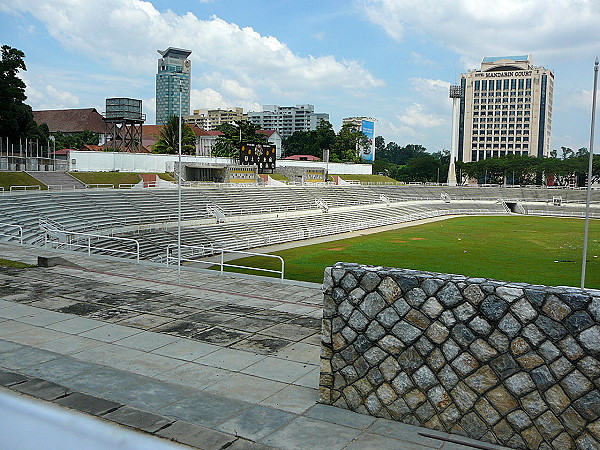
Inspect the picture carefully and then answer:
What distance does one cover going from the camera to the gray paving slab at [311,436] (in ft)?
18.7

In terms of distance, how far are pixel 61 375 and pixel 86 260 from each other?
10.6 metres

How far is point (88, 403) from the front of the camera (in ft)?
21.4

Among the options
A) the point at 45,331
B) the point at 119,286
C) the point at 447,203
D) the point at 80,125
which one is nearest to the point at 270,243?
the point at 119,286

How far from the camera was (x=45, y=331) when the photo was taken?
379 inches

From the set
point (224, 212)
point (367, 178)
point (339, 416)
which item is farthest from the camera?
point (367, 178)

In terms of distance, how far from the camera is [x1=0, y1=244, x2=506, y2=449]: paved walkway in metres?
6.04

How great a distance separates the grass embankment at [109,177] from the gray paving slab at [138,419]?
49117 mm

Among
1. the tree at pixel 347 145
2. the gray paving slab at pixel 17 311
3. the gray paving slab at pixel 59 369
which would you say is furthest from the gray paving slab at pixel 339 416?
the tree at pixel 347 145

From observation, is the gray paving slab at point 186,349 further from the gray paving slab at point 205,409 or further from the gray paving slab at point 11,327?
the gray paving slab at point 11,327

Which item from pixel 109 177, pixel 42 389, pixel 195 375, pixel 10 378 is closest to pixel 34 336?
pixel 10 378

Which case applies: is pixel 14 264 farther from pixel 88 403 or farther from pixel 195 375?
pixel 88 403

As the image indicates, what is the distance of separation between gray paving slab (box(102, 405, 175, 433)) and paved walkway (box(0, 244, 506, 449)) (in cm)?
1

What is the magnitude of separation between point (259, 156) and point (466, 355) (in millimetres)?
65672

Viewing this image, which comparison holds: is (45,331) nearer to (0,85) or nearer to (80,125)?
(0,85)
